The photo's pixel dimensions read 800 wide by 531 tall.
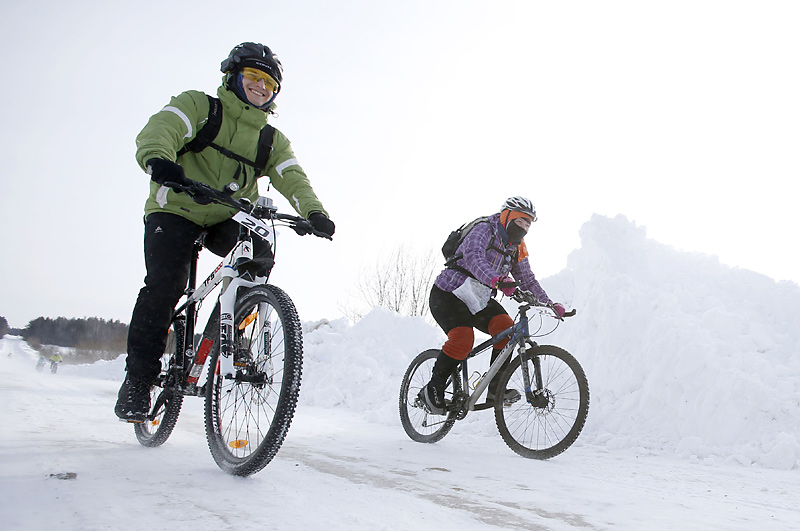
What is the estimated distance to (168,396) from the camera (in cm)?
336

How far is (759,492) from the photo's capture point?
323 centimetres

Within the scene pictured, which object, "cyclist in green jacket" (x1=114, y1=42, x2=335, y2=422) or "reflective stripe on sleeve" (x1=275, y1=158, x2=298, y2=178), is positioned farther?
"reflective stripe on sleeve" (x1=275, y1=158, x2=298, y2=178)

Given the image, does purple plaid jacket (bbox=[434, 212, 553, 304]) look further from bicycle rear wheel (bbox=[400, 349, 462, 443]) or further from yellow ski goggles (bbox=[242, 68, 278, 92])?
yellow ski goggles (bbox=[242, 68, 278, 92])

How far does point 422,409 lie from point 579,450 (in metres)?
1.48

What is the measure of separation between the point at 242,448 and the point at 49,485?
0.84 meters

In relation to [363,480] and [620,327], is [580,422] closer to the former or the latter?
[363,480]

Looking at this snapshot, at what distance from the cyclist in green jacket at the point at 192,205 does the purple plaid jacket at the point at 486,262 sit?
1.74 m

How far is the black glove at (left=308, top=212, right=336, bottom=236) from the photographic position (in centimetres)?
316

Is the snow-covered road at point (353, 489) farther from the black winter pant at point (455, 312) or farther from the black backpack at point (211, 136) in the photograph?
the black backpack at point (211, 136)

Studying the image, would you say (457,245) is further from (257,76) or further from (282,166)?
(257,76)

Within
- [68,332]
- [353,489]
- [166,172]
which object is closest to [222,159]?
[166,172]

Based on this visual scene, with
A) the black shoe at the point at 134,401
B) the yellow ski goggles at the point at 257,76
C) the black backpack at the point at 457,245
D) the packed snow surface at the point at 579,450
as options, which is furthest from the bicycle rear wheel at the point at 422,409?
the yellow ski goggles at the point at 257,76

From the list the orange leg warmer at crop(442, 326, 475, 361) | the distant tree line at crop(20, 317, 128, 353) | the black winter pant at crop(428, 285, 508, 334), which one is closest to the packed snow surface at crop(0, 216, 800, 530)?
the orange leg warmer at crop(442, 326, 475, 361)

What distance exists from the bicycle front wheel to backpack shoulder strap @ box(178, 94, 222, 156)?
953 millimetres
